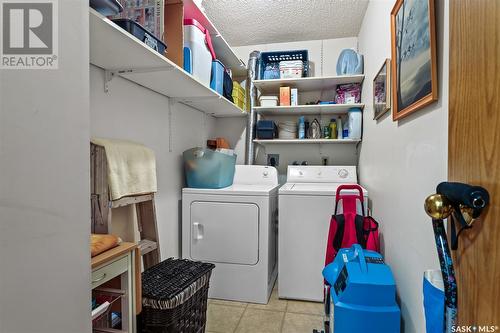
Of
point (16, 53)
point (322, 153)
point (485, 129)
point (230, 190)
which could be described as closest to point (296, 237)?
point (230, 190)

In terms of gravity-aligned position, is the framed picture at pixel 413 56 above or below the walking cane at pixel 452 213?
above

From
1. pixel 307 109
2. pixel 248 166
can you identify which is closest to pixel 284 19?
pixel 307 109

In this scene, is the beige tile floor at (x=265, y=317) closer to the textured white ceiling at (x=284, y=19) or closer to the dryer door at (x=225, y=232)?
the dryer door at (x=225, y=232)

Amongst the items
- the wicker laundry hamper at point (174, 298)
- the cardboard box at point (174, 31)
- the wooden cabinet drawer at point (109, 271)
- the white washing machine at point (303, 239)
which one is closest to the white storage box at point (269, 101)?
the white washing machine at point (303, 239)

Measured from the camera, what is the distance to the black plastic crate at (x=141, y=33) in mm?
1227

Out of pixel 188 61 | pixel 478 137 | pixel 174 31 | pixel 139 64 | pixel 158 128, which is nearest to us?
pixel 478 137

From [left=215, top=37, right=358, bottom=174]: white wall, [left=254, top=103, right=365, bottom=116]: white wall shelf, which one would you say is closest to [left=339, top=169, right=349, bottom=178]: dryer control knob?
[left=215, top=37, right=358, bottom=174]: white wall

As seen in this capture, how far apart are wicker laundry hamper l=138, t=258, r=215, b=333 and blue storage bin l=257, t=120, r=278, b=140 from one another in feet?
5.33

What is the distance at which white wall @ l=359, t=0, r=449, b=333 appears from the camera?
0.99m

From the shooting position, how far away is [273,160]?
3229mm

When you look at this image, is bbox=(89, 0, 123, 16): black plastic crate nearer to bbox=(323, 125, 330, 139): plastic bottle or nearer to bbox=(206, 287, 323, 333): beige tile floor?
bbox=(206, 287, 323, 333): beige tile floor

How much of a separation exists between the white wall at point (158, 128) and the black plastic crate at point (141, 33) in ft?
1.33

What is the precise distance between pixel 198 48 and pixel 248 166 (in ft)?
4.34

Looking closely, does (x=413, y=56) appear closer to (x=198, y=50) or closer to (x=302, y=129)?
(x=198, y=50)
